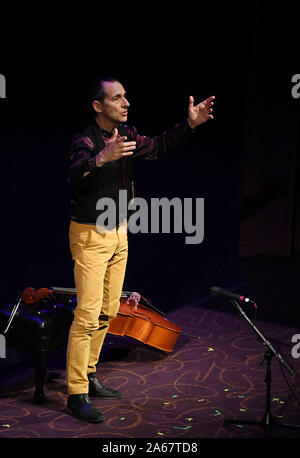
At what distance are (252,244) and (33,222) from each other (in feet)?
7.86

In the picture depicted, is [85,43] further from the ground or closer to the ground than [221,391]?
further from the ground

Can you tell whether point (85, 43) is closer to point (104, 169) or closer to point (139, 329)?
point (104, 169)

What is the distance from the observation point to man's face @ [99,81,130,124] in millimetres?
3221

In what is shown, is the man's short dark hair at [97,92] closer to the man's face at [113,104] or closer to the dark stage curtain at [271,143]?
the man's face at [113,104]

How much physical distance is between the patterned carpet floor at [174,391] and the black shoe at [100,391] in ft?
0.16

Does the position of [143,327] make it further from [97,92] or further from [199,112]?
[97,92]

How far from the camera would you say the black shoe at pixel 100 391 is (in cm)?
350

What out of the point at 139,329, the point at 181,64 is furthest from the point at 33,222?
the point at 181,64

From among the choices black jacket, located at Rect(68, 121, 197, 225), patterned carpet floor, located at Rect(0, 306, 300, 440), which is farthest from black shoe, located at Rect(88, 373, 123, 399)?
black jacket, located at Rect(68, 121, 197, 225)

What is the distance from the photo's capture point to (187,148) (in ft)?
17.5

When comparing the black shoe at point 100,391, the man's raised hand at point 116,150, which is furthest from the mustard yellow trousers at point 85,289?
the man's raised hand at point 116,150

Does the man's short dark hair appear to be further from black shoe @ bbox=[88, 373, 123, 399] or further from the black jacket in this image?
black shoe @ bbox=[88, 373, 123, 399]

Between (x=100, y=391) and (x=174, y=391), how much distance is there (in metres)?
0.42

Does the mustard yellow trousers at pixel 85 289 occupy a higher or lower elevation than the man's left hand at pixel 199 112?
lower
